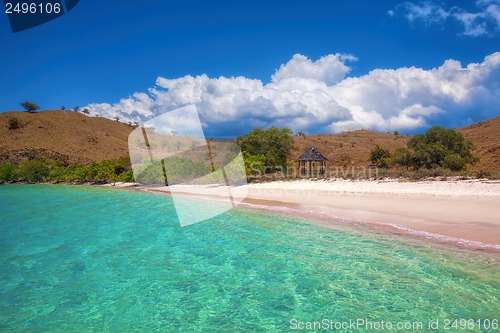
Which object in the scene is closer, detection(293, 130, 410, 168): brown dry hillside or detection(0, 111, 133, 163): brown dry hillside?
detection(293, 130, 410, 168): brown dry hillside

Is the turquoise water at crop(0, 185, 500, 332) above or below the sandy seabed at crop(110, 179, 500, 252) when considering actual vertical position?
below

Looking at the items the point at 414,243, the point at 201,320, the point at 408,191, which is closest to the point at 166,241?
the point at 201,320

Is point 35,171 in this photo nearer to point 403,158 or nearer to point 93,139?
point 93,139

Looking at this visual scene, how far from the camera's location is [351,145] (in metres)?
63.1

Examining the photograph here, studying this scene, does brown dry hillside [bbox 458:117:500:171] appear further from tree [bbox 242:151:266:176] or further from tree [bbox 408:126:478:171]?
tree [bbox 242:151:266:176]

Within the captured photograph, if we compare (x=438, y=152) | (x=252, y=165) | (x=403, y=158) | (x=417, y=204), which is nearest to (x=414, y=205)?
(x=417, y=204)

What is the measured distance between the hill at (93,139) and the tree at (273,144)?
40.0 feet

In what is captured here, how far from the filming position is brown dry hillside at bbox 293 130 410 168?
50.0 meters

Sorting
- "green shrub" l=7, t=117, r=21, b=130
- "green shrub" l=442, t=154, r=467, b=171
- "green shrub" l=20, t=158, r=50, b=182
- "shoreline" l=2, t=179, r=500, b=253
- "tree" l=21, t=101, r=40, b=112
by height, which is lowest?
"shoreline" l=2, t=179, r=500, b=253

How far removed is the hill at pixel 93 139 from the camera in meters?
55.0

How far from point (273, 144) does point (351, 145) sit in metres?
30.9

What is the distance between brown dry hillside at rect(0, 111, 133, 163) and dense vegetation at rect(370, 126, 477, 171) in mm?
56764

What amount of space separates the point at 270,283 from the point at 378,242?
4.42m

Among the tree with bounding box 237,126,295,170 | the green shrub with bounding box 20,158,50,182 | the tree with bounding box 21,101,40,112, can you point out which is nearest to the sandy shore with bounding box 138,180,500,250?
the tree with bounding box 237,126,295,170
